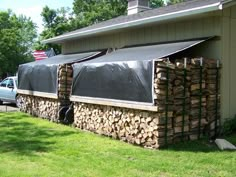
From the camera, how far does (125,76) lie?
965 centimetres

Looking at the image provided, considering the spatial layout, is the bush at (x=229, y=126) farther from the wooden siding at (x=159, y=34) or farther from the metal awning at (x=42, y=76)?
Result: the metal awning at (x=42, y=76)

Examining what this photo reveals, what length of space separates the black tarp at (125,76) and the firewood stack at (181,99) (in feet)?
1.94

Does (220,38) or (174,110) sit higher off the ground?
(220,38)

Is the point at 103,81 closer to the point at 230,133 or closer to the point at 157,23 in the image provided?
the point at 157,23

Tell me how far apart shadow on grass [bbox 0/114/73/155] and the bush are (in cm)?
429

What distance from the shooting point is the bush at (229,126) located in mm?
9625

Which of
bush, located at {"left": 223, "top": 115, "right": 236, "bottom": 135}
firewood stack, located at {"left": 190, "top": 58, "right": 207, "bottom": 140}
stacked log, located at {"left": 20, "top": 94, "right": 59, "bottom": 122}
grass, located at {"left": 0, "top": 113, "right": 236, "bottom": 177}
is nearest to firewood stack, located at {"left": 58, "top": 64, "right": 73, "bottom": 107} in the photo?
stacked log, located at {"left": 20, "top": 94, "right": 59, "bottom": 122}

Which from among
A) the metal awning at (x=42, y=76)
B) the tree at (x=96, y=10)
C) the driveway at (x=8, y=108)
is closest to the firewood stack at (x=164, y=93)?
the metal awning at (x=42, y=76)

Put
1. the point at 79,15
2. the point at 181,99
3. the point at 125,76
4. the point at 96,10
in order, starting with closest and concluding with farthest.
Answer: the point at 181,99 < the point at 125,76 < the point at 96,10 < the point at 79,15

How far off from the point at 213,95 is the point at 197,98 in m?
0.55

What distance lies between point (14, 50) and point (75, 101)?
3407cm

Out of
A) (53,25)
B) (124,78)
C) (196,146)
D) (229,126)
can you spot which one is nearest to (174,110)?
(196,146)

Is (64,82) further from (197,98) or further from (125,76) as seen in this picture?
(197,98)

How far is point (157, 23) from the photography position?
37.1 feet
